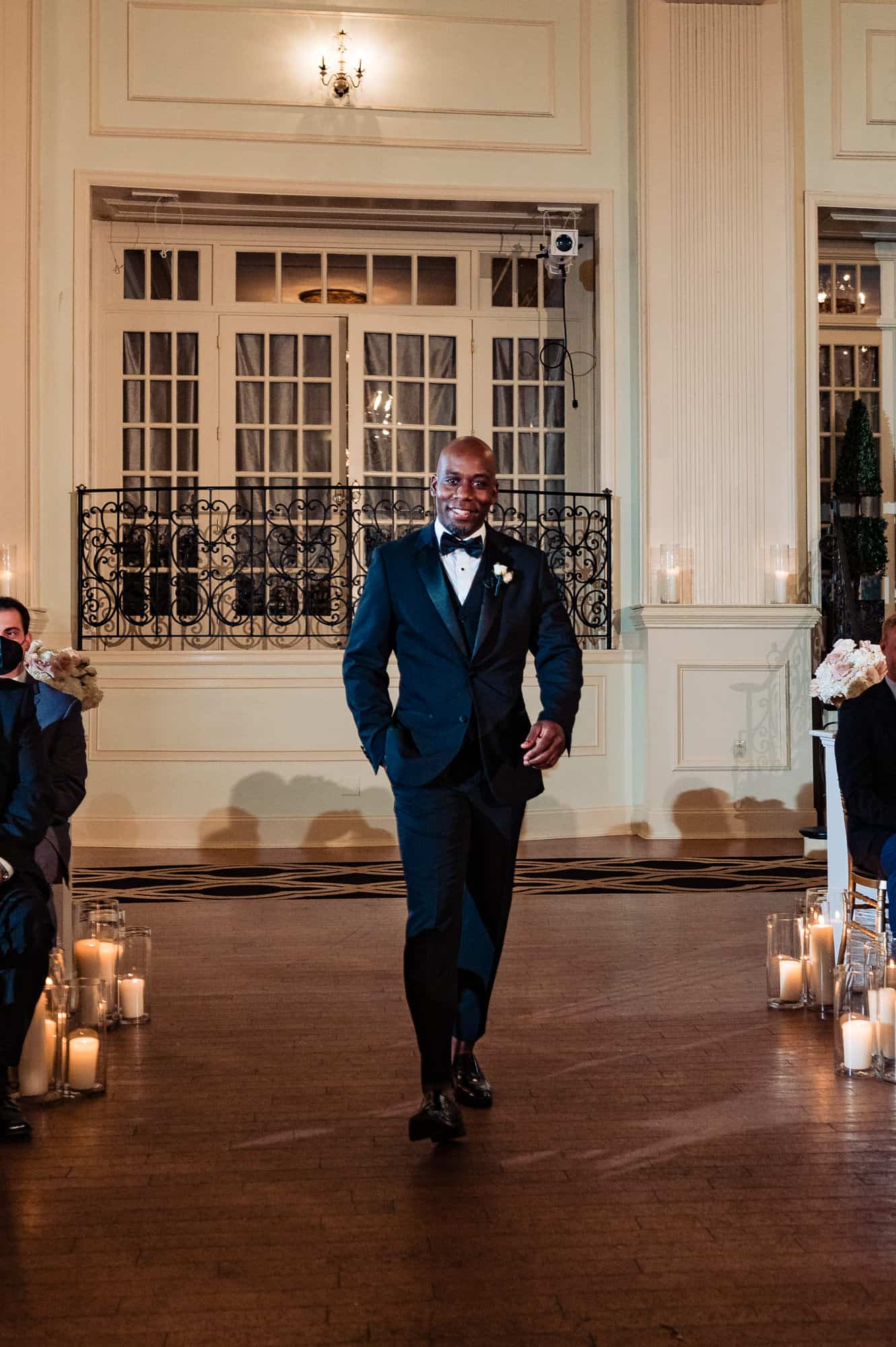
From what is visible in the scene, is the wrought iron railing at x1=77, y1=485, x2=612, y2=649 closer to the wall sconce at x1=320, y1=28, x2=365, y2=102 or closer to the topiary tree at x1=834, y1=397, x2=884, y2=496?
the topiary tree at x1=834, y1=397, x2=884, y2=496

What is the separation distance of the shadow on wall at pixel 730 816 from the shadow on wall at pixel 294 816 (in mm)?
1924

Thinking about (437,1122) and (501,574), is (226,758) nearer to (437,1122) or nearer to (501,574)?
(501,574)

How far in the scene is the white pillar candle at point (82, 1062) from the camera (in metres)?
3.25

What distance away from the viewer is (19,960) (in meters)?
3.01

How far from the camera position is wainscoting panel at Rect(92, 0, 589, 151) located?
28.4ft

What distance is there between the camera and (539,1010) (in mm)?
4043

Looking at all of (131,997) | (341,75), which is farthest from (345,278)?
(131,997)

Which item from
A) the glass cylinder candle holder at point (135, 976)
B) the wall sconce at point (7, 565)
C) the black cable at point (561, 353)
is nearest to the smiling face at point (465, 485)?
the glass cylinder candle holder at point (135, 976)

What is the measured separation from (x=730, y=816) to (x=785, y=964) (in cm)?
450

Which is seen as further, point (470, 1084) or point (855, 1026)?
point (855, 1026)

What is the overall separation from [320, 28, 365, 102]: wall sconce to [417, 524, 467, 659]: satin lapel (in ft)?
22.2

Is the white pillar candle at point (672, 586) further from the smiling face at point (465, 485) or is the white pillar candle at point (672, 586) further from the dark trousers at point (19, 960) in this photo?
the dark trousers at point (19, 960)

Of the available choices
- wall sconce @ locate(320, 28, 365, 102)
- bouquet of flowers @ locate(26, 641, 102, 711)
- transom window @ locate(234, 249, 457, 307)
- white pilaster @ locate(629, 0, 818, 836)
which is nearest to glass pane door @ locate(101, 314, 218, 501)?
transom window @ locate(234, 249, 457, 307)

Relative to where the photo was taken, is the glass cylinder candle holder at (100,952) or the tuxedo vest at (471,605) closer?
the tuxedo vest at (471,605)
